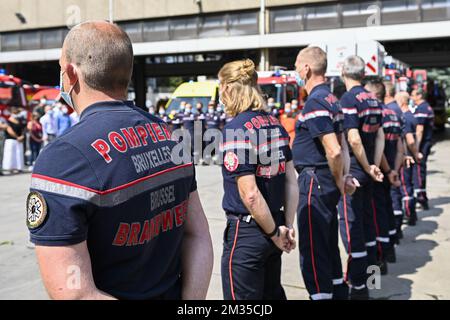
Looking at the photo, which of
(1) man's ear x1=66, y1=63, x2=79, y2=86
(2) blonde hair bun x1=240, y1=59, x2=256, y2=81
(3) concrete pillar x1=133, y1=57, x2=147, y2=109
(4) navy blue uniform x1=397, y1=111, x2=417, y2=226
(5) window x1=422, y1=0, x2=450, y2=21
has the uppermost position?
(5) window x1=422, y1=0, x2=450, y2=21

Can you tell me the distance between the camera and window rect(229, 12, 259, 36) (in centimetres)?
2323

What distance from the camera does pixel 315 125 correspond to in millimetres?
3676

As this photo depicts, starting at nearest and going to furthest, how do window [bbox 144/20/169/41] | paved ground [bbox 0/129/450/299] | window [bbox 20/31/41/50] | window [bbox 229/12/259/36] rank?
paved ground [bbox 0/129/450/299] < window [bbox 229/12/259/36] < window [bbox 144/20/169/41] < window [bbox 20/31/41/50]

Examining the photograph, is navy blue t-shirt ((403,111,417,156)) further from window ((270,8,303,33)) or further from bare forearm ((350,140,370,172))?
window ((270,8,303,33))

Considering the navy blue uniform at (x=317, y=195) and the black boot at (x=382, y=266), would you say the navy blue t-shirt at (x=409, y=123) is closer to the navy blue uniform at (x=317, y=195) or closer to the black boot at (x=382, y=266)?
the black boot at (x=382, y=266)

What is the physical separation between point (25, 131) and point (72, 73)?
1567 centimetres

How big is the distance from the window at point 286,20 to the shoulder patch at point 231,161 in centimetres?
2043

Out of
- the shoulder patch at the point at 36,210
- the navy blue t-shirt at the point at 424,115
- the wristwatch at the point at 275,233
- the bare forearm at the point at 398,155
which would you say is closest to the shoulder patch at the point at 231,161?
the wristwatch at the point at 275,233

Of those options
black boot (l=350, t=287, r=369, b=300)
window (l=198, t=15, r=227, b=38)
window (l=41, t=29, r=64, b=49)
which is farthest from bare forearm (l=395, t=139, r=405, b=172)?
window (l=41, t=29, r=64, b=49)

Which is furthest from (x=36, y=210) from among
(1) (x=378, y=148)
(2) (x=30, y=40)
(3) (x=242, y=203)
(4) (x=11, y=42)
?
(4) (x=11, y=42)

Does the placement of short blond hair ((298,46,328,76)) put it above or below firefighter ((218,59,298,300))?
above

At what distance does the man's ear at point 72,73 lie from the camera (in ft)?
5.13
